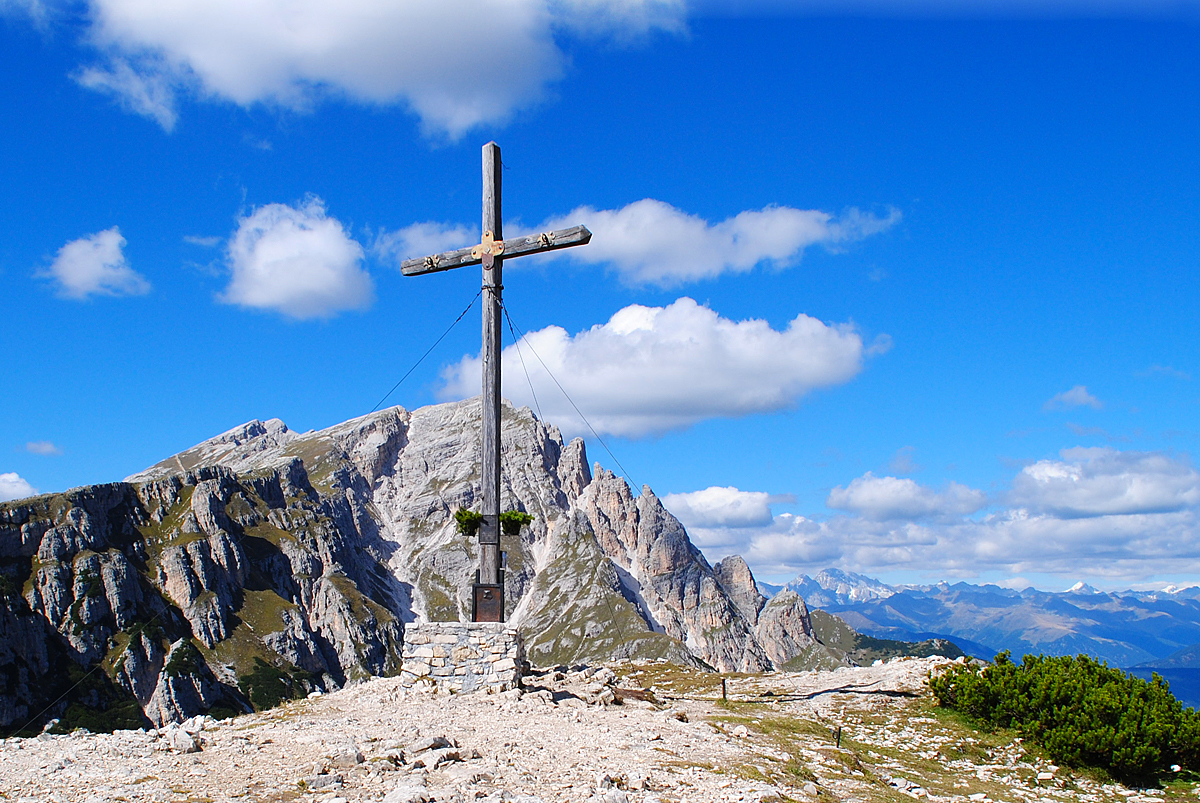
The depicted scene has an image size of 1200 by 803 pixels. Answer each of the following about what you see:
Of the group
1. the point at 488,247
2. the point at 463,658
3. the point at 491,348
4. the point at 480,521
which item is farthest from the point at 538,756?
the point at 488,247

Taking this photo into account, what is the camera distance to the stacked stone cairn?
1830 centimetres

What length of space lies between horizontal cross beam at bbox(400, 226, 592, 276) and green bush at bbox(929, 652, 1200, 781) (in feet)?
49.1

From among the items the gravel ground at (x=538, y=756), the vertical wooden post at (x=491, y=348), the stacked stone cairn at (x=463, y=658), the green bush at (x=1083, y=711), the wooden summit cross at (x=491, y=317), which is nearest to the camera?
the gravel ground at (x=538, y=756)

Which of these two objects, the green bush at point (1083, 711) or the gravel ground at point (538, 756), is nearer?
the gravel ground at point (538, 756)

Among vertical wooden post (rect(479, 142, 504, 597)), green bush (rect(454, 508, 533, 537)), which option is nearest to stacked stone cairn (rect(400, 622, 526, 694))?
vertical wooden post (rect(479, 142, 504, 597))

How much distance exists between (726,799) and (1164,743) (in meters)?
11.2

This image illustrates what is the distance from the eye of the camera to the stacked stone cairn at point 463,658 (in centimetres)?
1830

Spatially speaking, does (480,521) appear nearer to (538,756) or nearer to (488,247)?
(488,247)

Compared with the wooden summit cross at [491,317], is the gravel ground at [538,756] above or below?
below

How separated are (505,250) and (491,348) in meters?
2.65

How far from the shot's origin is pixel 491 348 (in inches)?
825

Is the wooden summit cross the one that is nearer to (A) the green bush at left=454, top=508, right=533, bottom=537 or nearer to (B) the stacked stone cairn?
(A) the green bush at left=454, top=508, right=533, bottom=537

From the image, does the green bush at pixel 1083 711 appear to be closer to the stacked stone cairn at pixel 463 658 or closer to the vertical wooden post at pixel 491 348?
the stacked stone cairn at pixel 463 658

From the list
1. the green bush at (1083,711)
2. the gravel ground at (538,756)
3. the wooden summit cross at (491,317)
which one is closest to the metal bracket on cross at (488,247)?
the wooden summit cross at (491,317)
